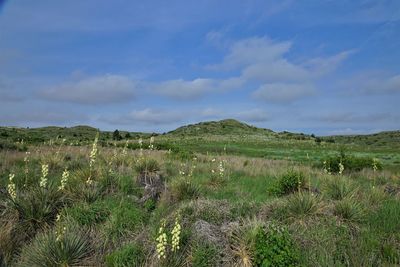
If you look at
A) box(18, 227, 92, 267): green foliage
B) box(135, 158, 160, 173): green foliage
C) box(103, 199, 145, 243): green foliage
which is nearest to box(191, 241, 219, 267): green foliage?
box(103, 199, 145, 243): green foliage

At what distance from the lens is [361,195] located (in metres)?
11.3

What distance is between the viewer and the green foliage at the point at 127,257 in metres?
7.28

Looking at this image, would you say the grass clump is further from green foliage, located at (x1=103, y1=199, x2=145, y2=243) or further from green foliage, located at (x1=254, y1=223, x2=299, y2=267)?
green foliage, located at (x1=103, y1=199, x2=145, y2=243)

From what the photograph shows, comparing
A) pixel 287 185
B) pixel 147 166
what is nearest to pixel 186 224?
pixel 287 185

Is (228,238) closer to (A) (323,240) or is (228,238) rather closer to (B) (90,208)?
(A) (323,240)

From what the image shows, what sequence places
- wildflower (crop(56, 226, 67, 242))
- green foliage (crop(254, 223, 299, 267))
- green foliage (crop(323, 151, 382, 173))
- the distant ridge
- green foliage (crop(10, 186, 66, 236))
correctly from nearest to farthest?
green foliage (crop(254, 223, 299, 267)), wildflower (crop(56, 226, 67, 242)), green foliage (crop(10, 186, 66, 236)), green foliage (crop(323, 151, 382, 173)), the distant ridge

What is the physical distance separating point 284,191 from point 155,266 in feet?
18.8

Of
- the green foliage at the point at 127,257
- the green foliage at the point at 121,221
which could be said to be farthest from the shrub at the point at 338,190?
the green foliage at the point at 127,257

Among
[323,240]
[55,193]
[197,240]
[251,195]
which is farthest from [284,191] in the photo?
[55,193]

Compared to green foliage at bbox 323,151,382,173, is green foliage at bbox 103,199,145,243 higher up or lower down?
lower down

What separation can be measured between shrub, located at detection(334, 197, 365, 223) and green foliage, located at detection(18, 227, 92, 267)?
18.2ft

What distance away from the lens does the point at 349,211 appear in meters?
9.20

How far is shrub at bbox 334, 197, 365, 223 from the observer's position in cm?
912

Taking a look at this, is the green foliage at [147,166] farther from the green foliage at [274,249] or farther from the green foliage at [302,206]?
the green foliage at [274,249]
